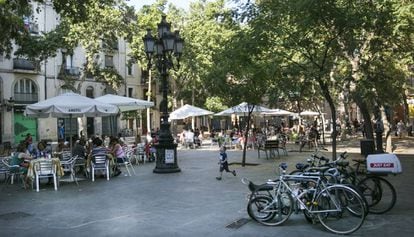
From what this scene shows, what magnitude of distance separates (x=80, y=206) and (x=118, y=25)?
27.3 metres

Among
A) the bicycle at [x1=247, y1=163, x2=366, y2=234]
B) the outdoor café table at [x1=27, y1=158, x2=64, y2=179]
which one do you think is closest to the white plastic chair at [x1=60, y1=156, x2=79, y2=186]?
the outdoor café table at [x1=27, y1=158, x2=64, y2=179]

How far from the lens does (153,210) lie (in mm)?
8961

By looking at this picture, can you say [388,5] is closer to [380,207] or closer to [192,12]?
[380,207]

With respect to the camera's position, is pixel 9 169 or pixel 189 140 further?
pixel 189 140

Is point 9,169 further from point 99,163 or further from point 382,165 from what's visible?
point 382,165

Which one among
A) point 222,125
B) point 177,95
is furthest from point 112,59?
point 222,125

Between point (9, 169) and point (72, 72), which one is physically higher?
point (72, 72)

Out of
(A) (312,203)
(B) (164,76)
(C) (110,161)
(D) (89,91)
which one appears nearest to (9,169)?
(C) (110,161)

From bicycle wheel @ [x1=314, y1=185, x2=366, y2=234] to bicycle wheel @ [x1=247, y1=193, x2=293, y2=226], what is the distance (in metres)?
0.50

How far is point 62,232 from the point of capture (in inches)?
291

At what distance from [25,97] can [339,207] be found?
37.1 meters

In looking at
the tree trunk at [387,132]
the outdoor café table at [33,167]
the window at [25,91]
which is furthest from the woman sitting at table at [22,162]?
the window at [25,91]

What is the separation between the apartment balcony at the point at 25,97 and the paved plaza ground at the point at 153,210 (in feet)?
92.4

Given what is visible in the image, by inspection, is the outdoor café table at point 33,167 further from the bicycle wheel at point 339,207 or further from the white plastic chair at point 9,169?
the bicycle wheel at point 339,207
